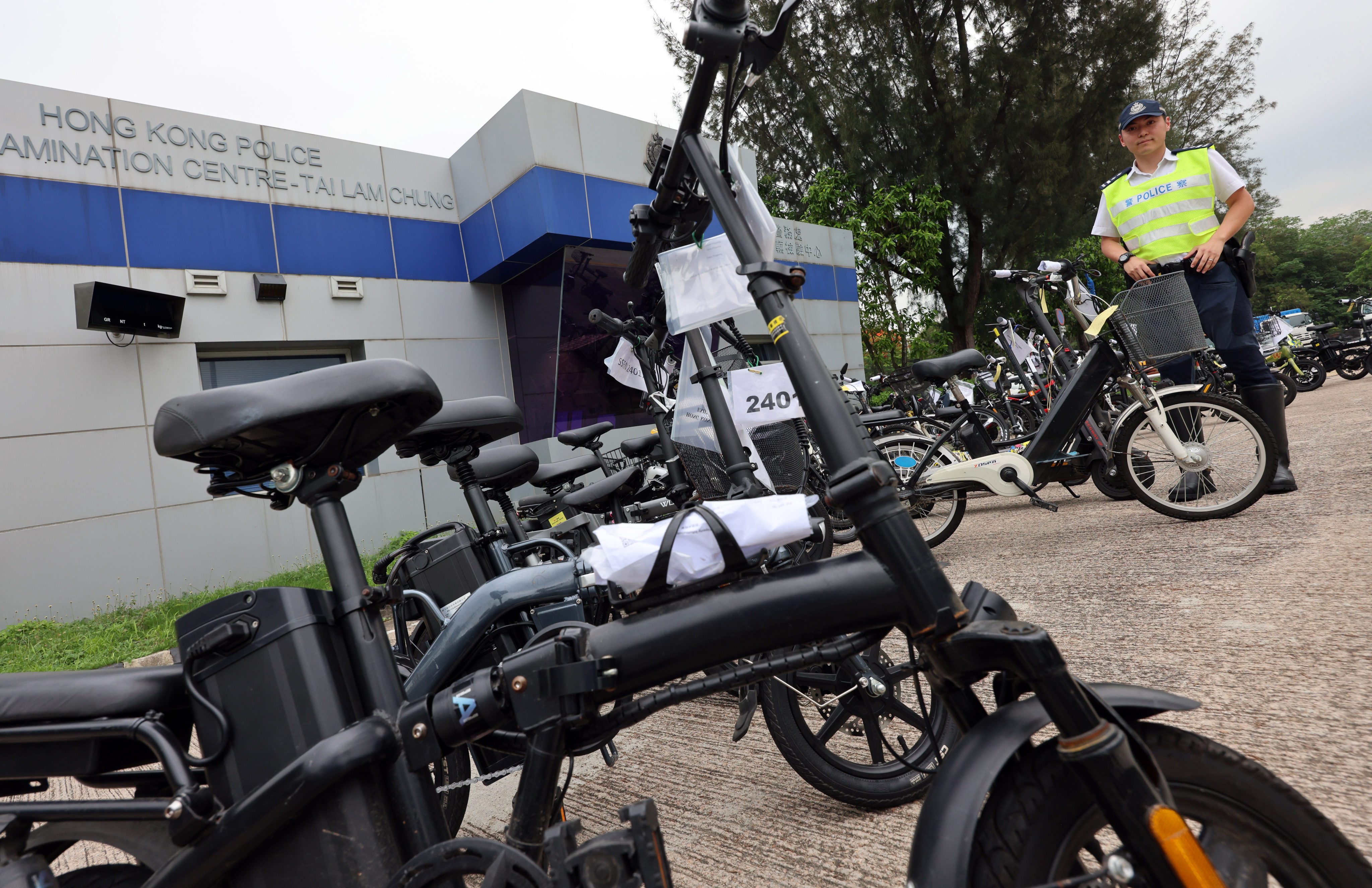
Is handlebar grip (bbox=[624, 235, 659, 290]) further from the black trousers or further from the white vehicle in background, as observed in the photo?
the white vehicle in background

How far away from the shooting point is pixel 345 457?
1234 mm

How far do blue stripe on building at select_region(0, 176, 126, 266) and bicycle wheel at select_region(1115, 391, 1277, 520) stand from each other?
27.9ft

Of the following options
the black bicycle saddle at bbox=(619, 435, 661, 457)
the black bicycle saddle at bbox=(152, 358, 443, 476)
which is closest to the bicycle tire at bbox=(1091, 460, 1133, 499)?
the black bicycle saddle at bbox=(619, 435, 661, 457)

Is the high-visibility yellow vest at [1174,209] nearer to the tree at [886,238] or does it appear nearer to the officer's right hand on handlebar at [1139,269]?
the officer's right hand on handlebar at [1139,269]

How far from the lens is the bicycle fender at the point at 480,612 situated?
1488 mm

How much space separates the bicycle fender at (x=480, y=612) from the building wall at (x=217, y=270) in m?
5.71

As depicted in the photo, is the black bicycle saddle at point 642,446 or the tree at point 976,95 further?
the tree at point 976,95

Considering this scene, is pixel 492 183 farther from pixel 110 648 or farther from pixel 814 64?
pixel 814 64

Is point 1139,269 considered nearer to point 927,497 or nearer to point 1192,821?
point 927,497

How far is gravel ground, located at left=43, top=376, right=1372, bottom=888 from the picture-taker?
146 cm

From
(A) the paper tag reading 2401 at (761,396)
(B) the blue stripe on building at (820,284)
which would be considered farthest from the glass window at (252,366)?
(B) the blue stripe on building at (820,284)

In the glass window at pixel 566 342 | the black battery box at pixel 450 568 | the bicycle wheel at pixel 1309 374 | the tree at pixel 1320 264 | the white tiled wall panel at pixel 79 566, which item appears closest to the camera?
the black battery box at pixel 450 568

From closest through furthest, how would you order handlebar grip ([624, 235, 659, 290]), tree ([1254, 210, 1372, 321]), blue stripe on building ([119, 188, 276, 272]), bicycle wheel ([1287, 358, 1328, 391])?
handlebar grip ([624, 235, 659, 290]) < blue stripe on building ([119, 188, 276, 272]) < bicycle wheel ([1287, 358, 1328, 391]) < tree ([1254, 210, 1372, 321])

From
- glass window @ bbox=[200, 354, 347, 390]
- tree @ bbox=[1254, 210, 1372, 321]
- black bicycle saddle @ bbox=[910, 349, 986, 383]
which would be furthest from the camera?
tree @ bbox=[1254, 210, 1372, 321]
